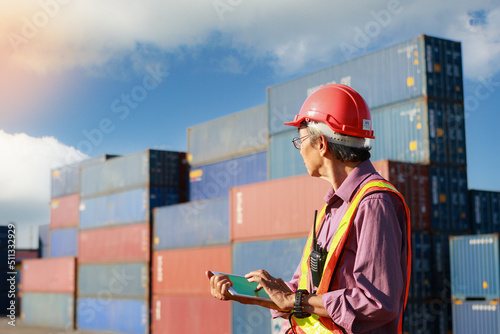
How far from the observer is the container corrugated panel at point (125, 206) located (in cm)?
2938

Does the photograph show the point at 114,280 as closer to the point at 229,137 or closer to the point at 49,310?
the point at 229,137

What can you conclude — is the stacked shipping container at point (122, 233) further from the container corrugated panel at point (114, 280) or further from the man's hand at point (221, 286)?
the man's hand at point (221, 286)

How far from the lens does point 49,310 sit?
39.1 meters

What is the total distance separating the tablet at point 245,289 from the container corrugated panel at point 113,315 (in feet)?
89.2

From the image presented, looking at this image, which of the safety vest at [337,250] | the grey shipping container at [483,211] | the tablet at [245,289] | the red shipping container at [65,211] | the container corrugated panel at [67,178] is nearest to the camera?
the safety vest at [337,250]

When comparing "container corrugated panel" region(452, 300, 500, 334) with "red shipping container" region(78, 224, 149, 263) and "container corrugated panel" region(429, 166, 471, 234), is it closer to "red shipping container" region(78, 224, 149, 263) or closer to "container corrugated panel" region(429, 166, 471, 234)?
"container corrugated panel" region(429, 166, 471, 234)

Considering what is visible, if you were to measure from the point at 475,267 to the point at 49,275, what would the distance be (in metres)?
29.8

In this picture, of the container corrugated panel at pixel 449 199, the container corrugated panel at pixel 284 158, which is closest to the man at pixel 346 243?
the container corrugated panel at pixel 449 199

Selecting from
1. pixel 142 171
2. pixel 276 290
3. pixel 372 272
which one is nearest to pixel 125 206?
pixel 142 171

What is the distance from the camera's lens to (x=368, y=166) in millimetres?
2594

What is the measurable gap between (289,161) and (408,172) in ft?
18.8

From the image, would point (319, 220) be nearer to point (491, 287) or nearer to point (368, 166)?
point (368, 166)

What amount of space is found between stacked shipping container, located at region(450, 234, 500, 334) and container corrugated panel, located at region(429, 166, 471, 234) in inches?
55.4

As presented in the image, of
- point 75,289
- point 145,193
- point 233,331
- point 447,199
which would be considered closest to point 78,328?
point 75,289
